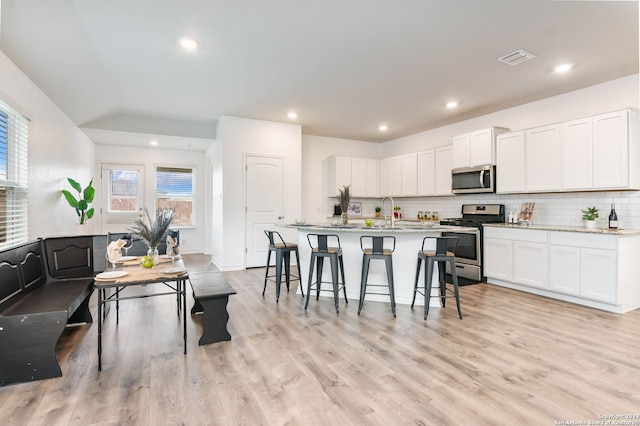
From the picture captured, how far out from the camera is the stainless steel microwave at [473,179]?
16.6 ft

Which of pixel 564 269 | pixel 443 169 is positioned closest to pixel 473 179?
pixel 443 169

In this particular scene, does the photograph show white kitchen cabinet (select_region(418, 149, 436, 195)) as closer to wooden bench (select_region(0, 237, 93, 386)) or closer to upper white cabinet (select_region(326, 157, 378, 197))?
upper white cabinet (select_region(326, 157, 378, 197))

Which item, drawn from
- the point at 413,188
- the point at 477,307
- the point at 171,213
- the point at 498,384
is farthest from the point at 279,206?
the point at 498,384

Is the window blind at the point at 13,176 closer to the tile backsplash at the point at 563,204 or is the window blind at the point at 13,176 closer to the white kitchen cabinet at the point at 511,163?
the white kitchen cabinet at the point at 511,163

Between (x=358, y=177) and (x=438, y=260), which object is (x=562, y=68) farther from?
(x=358, y=177)

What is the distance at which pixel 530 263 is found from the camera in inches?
170

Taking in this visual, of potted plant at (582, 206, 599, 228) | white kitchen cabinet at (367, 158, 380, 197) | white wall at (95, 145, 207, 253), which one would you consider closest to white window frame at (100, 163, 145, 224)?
white wall at (95, 145, 207, 253)

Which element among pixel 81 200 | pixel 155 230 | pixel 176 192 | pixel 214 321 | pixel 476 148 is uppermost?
pixel 476 148

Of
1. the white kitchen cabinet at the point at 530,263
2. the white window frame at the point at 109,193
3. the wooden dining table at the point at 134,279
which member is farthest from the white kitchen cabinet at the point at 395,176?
the white window frame at the point at 109,193

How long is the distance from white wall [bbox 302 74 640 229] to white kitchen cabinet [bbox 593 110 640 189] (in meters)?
0.37

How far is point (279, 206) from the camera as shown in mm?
6250

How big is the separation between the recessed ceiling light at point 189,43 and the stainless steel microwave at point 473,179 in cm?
443

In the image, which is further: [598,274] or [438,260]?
[598,274]

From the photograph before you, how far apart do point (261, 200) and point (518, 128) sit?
452cm
